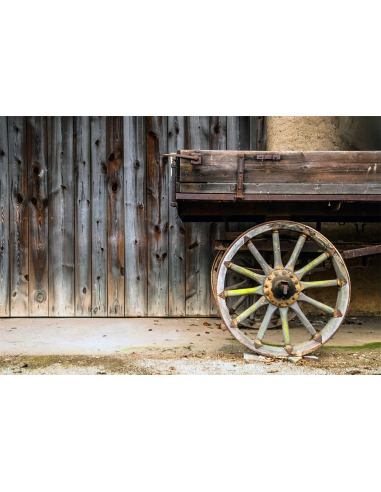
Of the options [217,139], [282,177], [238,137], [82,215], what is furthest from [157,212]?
[282,177]

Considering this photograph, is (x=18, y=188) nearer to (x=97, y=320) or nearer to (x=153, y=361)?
(x=97, y=320)

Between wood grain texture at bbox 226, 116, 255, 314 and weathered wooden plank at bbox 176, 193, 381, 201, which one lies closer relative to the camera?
weathered wooden plank at bbox 176, 193, 381, 201

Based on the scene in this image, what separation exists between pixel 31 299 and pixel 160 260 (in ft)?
5.03

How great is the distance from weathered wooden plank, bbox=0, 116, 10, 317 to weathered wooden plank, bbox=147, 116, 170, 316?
63.0 inches

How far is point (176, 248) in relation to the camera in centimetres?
392

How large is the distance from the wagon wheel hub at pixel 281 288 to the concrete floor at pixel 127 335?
23.2 inches

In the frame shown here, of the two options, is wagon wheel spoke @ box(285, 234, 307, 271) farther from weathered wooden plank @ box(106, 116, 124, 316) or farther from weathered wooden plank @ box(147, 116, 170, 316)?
weathered wooden plank @ box(106, 116, 124, 316)

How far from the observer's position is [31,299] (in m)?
3.97

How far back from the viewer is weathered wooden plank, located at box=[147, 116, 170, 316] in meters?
3.90

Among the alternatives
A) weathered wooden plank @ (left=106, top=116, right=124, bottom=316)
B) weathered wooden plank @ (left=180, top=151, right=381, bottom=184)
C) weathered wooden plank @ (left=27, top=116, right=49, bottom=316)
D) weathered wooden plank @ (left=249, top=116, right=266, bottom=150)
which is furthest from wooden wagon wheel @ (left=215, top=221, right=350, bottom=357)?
weathered wooden plank @ (left=27, top=116, right=49, bottom=316)

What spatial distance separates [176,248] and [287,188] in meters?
1.73

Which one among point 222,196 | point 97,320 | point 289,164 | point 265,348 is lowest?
point 97,320

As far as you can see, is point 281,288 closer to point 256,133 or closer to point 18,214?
point 256,133

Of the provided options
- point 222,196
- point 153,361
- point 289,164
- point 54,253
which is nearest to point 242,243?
point 222,196
